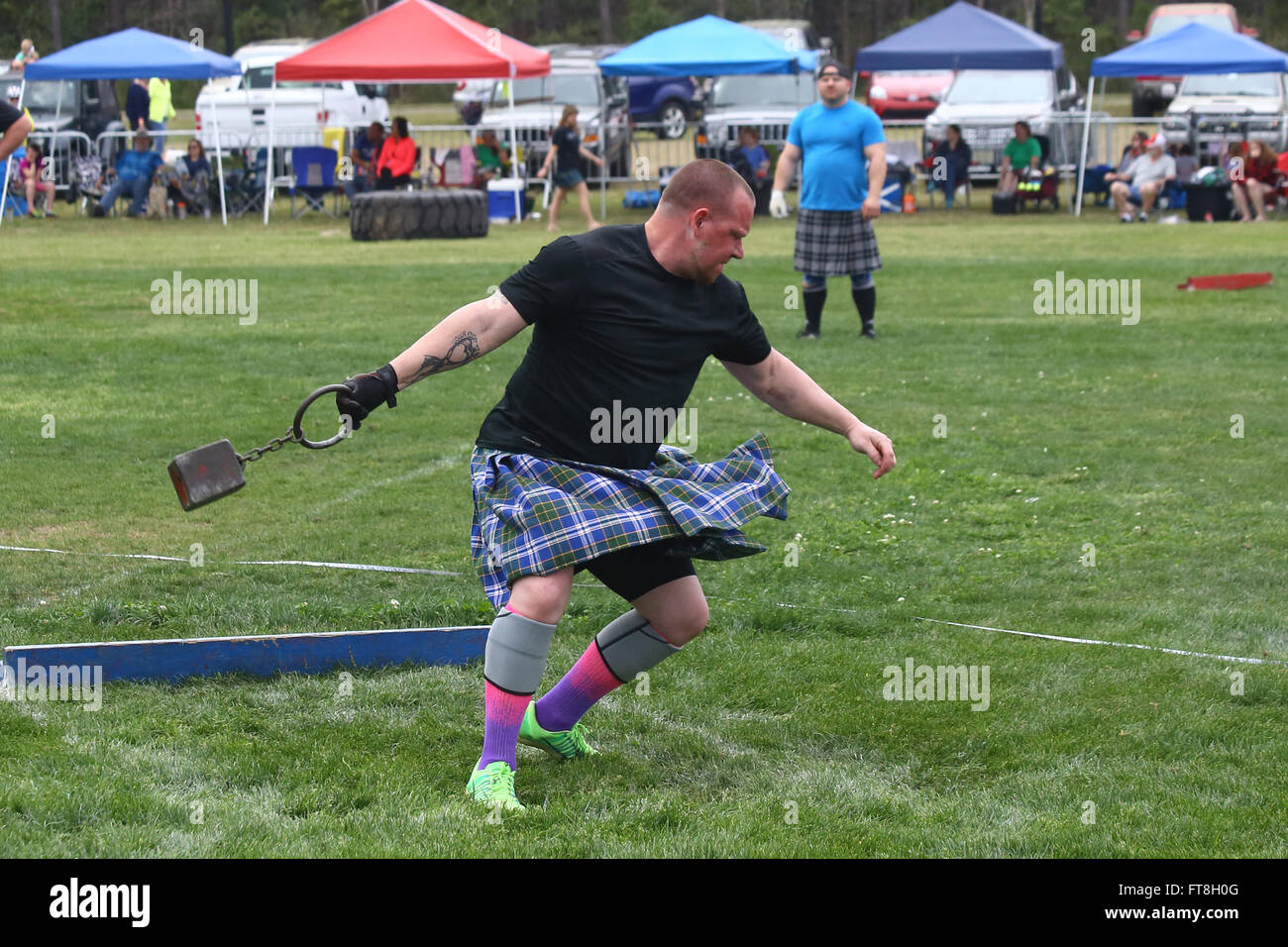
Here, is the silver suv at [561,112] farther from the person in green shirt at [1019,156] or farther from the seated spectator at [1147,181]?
the seated spectator at [1147,181]

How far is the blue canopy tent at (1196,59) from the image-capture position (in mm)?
21328

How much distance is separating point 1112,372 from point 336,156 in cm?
1525

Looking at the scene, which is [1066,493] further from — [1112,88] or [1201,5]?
[1112,88]

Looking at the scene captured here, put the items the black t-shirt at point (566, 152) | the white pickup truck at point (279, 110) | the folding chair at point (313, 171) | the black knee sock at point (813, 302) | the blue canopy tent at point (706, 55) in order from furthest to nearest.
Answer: the white pickup truck at point (279, 110) < the folding chair at point (313, 171) < the blue canopy tent at point (706, 55) < the black t-shirt at point (566, 152) < the black knee sock at point (813, 302)

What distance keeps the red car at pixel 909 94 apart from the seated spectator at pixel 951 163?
21.2ft

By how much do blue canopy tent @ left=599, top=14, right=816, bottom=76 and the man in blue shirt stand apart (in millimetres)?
11375

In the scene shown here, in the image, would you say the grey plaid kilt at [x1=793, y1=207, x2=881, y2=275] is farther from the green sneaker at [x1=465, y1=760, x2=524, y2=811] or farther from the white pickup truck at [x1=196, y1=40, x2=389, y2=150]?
the white pickup truck at [x1=196, y1=40, x2=389, y2=150]

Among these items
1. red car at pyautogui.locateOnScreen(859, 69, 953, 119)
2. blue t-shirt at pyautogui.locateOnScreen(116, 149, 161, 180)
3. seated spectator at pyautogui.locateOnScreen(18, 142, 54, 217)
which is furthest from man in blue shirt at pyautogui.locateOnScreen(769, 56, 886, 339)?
red car at pyautogui.locateOnScreen(859, 69, 953, 119)

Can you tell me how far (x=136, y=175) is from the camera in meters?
22.6

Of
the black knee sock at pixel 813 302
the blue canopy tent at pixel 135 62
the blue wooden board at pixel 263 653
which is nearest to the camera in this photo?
the blue wooden board at pixel 263 653

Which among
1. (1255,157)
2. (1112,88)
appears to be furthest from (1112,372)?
(1112,88)

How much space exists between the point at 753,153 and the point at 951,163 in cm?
→ 304

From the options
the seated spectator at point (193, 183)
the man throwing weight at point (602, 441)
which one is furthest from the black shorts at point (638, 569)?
the seated spectator at point (193, 183)

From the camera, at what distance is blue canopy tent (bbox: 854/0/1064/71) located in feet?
75.3
